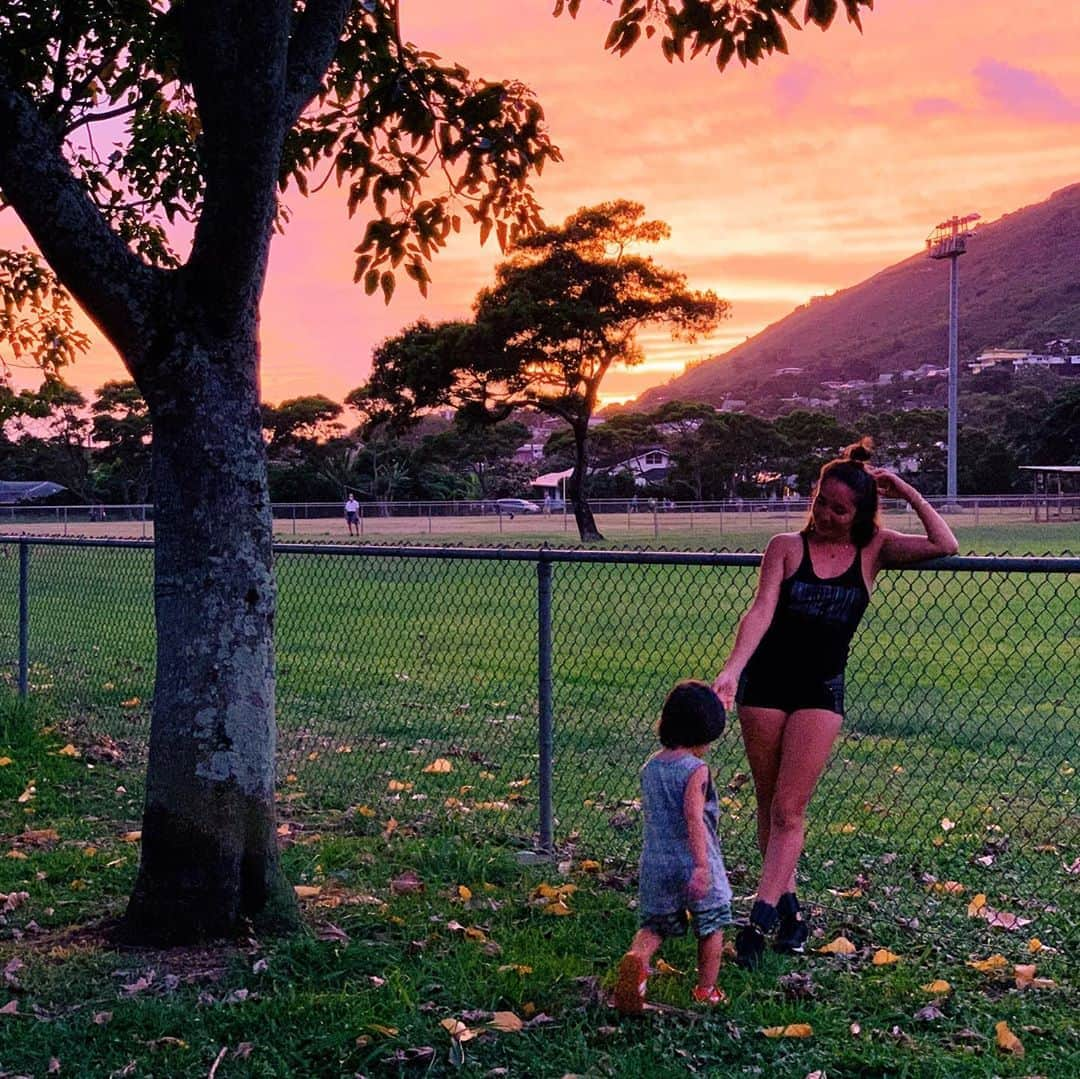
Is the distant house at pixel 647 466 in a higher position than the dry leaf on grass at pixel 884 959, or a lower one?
higher

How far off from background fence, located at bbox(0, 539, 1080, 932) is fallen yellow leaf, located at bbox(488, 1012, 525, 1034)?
5.74ft

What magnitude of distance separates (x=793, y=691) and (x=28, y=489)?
3451 inches

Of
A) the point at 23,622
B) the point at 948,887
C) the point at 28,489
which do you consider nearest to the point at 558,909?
the point at 948,887

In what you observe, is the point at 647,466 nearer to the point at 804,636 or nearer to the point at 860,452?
the point at 860,452

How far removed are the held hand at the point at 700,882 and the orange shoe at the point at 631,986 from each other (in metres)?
0.27

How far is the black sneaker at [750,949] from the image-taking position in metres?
4.26

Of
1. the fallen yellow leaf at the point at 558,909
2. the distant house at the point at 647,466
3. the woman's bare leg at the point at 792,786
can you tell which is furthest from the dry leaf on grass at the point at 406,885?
the distant house at the point at 647,466

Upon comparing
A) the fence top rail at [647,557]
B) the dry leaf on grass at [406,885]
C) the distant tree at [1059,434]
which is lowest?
the dry leaf on grass at [406,885]

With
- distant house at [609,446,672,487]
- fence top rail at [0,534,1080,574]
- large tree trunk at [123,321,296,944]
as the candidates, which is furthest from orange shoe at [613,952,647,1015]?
distant house at [609,446,672,487]

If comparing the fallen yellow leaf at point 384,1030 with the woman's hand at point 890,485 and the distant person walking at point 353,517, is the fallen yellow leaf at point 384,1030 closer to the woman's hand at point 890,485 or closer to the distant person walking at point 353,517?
the woman's hand at point 890,485

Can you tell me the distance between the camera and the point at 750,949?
168 inches

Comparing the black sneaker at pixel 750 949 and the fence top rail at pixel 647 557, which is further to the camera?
the fence top rail at pixel 647 557

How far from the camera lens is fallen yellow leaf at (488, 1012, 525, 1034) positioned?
3748 mm

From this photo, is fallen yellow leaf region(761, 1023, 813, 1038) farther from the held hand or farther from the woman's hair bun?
the woman's hair bun
